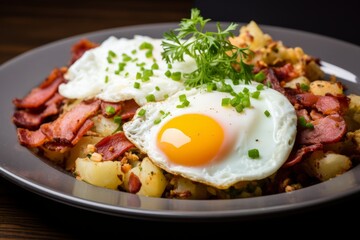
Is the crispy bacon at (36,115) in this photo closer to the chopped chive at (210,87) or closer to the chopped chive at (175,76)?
the chopped chive at (175,76)

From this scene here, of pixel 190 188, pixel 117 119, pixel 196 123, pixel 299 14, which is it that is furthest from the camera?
pixel 299 14

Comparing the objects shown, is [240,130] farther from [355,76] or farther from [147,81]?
[355,76]

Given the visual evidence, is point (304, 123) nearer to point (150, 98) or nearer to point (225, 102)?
point (225, 102)

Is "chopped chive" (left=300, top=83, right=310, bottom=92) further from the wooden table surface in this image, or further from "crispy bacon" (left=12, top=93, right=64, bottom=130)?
"crispy bacon" (left=12, top=93, right=64, bottom=130)

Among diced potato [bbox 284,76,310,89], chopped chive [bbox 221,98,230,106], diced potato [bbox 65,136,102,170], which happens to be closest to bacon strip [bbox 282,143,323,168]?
chopped chive [bbox 221,98,230,106]

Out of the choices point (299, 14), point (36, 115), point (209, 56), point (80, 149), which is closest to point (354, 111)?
point (209, 56)

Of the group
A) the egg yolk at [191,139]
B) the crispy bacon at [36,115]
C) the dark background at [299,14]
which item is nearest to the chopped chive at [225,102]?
the egg yolk at [191,139]

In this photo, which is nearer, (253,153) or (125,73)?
(253,153)

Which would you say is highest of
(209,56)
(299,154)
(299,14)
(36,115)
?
(209,56)
